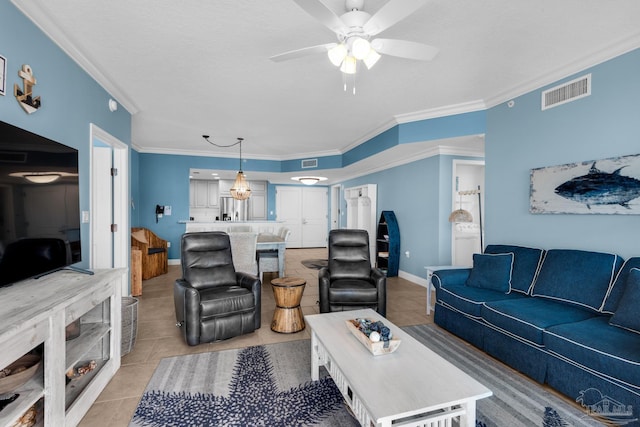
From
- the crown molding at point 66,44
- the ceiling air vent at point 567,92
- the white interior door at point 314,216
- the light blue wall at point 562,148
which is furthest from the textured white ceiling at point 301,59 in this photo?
the white interior door at point 314,216

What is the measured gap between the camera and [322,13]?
1600 mm

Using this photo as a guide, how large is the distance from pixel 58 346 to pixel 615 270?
381 centimetres

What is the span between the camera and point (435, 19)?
6.95 feet

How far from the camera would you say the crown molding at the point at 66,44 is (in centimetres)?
196

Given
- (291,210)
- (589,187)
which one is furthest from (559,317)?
(291,210)

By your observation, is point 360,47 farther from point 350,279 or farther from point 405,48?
point 350,279

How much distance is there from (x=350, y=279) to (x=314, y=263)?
367 cm

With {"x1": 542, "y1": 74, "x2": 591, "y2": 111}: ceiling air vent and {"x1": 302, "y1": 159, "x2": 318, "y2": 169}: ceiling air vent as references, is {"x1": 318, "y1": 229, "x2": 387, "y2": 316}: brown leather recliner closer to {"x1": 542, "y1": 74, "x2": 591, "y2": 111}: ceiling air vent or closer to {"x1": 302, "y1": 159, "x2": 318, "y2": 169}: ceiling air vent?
{"x1": 542, "y1": 74, "x2": 591, "y2": 111}: ceiling air vent

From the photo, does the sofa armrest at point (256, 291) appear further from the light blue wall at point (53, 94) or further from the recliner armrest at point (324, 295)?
the light blue wall at point (53, 94)

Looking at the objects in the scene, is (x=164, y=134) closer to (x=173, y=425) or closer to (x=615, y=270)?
(x=173, y=425)

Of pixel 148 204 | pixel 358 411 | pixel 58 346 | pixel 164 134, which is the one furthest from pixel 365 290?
pixel 148 204

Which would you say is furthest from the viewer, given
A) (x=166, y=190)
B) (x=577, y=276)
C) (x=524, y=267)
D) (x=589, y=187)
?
(x=166, y=190)

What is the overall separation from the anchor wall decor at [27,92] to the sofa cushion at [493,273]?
4.11 meters

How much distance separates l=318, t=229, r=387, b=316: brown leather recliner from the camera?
3.22 m
